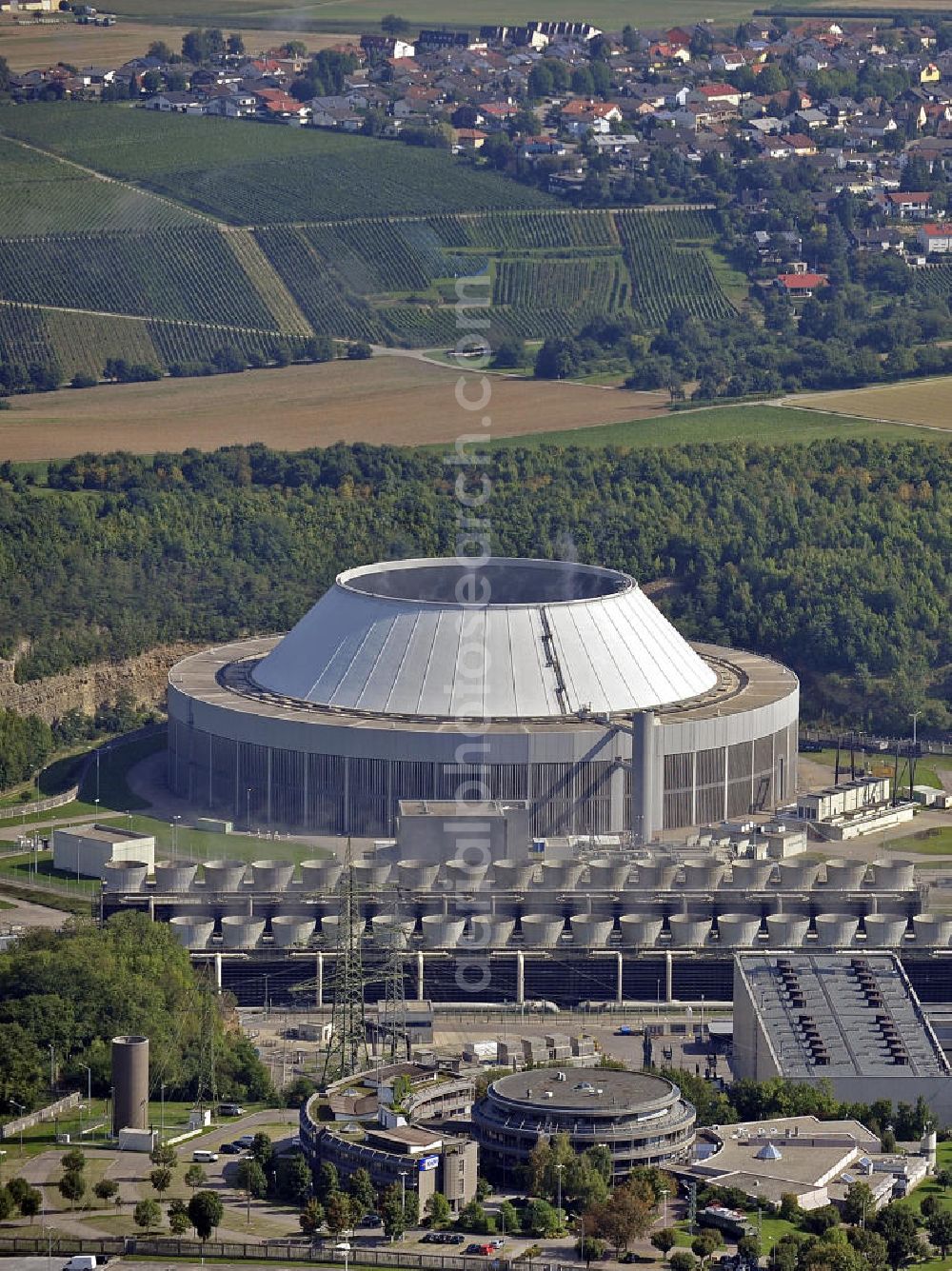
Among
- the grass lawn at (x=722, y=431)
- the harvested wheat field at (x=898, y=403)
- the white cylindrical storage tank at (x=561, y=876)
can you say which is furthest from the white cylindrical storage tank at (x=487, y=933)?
the harvested wheat field at (x=898, y=403)

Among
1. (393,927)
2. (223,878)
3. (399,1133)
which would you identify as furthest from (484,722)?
(399,1133)

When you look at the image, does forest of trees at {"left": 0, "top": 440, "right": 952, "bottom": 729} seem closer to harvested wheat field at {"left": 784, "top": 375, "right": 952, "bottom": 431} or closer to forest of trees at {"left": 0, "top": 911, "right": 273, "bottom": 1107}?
harvested wheat field at {"left": 784, "top": 375, "right": 952, "bottom": 431}

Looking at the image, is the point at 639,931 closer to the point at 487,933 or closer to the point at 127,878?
the point at 487,933

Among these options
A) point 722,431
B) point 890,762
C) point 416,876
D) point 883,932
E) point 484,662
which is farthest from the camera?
point 722,431

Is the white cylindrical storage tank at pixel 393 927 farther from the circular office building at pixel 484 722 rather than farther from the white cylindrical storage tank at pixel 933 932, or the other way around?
the white cylindrical storage tank at pixel 933 932

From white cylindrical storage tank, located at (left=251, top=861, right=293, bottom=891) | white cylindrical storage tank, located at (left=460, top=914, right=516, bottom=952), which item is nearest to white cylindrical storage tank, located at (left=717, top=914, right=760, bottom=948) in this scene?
white cylindrical storage tank, located at (left=460, top=914, right=516, bottom=952)

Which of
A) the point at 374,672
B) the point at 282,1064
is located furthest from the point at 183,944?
the point at 374,672
